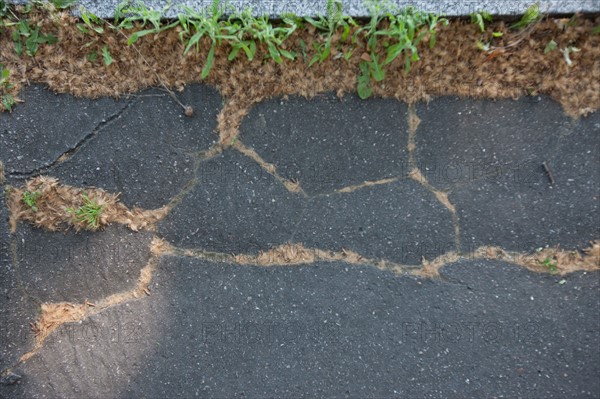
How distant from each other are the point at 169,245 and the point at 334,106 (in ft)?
3.41

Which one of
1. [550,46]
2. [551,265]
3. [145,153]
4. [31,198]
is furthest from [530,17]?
[31,198]

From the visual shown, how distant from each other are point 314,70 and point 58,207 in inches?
54.8

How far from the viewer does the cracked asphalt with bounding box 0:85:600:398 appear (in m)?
1.85

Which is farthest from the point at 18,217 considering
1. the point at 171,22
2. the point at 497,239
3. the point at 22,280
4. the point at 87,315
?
the point at 497,239

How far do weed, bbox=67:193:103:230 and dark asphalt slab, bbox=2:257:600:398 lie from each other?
0.38 meters

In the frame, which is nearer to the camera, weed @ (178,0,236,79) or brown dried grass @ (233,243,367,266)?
weed @ (178,0,236,79)

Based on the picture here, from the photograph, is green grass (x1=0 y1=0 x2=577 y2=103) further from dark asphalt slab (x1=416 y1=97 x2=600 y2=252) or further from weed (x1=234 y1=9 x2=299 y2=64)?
dark asphalt slab (x1=416 y1=97 x2=600 y2=252)

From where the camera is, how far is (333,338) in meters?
1.90

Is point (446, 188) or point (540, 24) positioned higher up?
point (540, 24)

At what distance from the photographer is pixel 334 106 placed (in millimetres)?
1916

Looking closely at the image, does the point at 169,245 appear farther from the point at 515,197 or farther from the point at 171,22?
the point at 515,197

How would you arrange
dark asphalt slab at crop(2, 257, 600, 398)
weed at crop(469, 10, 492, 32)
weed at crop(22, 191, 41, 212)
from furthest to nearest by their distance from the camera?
weed at crop(22, 191, 41, 212), dark asphalt slab at crop(2, 257, 600, 398), weed at crop(469, 10, 492, 32)

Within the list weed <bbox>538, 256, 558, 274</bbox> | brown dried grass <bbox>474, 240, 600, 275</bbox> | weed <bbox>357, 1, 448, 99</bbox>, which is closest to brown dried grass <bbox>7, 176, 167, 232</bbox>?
weed <bbox>357, 1, 448, 99</bbox>

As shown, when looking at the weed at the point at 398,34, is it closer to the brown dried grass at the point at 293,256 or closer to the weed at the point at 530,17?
the weed at the point at 530,17
